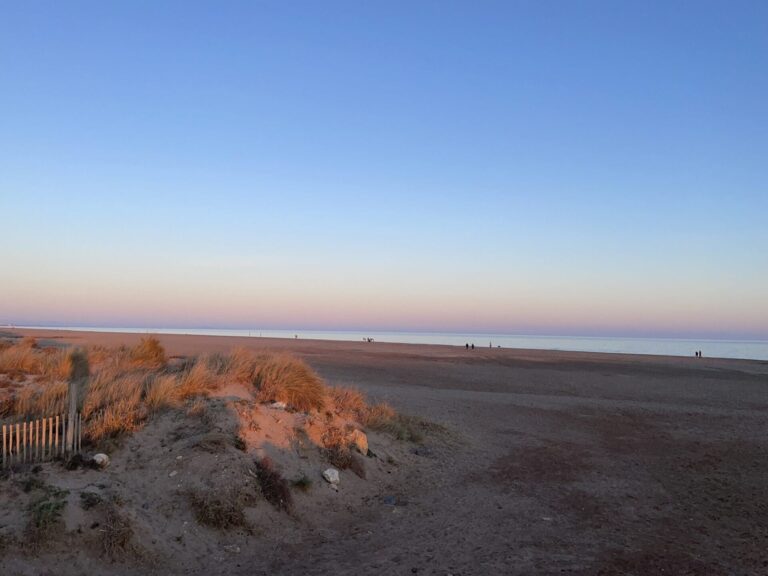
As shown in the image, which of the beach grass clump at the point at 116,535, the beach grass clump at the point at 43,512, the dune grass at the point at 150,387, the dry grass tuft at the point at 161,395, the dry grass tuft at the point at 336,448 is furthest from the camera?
the dry grass tuft at the point at 336,448

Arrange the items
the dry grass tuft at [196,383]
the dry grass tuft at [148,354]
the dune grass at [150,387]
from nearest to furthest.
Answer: the dune grass at [150,387]
the dry grass tuft at [196,383]
the dry grass tuft at [148,354]

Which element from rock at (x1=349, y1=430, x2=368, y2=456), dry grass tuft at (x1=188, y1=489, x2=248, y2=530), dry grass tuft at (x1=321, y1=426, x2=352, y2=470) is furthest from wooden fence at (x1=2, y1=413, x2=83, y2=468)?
rock at (x1=349, y1=430, x2=368, y2=456)

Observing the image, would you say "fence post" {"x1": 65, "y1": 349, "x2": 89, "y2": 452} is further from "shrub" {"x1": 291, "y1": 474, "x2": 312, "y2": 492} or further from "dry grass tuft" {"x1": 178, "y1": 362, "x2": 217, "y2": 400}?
"shrub" {"x1": 291, "y1": 474, "x2": 312, "y2": 492}

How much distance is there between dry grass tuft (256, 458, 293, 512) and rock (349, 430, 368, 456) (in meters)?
2.44

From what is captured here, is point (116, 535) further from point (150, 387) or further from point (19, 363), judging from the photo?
point (19, 363)

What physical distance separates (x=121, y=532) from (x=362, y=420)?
22.9 ft

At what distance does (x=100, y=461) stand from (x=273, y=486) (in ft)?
8.18

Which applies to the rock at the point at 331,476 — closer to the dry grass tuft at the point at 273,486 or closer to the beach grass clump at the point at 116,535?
the dry grass tuft at the point at 273,486

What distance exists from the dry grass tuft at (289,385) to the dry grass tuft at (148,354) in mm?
3518

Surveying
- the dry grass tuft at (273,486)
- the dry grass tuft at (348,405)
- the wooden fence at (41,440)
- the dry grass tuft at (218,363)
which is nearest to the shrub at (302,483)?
the dry grass tuft at (273,486)

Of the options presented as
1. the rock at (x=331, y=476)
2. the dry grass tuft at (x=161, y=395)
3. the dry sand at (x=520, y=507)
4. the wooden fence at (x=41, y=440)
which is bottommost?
the dry sand at (x=520, y=507)

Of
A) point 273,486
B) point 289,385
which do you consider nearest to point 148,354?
point 289,385

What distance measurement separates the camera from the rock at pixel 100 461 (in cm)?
868

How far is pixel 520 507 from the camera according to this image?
31.8ft
